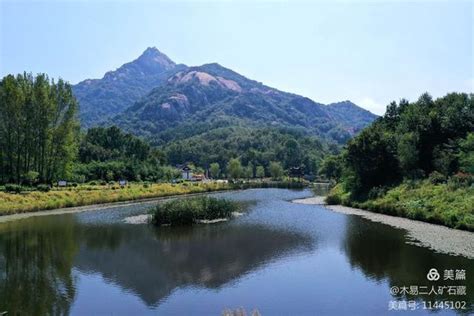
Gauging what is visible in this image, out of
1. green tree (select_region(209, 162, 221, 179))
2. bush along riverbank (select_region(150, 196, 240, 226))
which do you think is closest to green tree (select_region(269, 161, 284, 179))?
green tree (select_region(209, 162, 221, 179))

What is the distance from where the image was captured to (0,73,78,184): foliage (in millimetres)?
55531

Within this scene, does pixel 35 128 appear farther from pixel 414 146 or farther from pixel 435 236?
pixel 435 236

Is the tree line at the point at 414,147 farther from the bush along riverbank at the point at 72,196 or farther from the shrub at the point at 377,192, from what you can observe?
the bush along riverbank at the point at 72,196

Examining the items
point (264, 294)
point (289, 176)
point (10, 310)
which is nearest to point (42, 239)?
point (10, 310)

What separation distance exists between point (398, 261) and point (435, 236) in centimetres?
762

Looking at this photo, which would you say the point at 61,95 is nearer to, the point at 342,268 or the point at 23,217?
the point at 23,217

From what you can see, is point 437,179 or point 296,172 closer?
point 437,179

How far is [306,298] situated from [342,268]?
19.7 ft

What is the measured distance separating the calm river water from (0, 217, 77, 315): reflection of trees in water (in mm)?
54

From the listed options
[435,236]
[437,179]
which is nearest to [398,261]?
[435,236]

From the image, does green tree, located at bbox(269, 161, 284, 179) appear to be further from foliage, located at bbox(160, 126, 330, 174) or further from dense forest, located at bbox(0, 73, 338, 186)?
foliage, located at bbox(160, 126, 330, 174)

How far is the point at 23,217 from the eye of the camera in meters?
44.6

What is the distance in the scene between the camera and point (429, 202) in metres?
39.8

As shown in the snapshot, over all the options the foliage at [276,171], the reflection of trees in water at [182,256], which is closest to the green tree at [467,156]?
the reflection of trees in water at [182,256]
